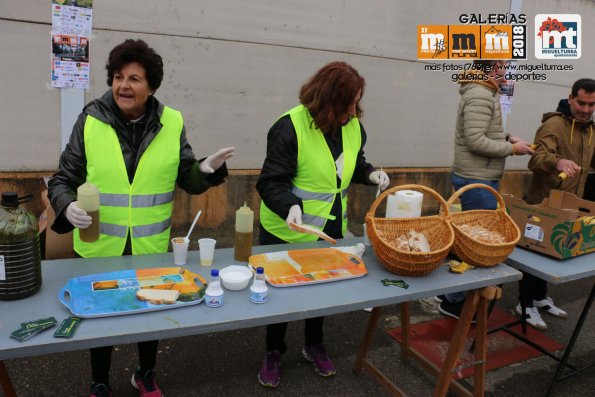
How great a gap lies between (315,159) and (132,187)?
92cm

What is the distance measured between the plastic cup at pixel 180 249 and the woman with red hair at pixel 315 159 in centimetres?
48

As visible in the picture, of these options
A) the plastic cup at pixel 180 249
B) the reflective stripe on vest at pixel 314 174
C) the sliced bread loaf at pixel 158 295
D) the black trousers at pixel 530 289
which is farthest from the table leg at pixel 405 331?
the sliced bread loaf at pixel 158 295

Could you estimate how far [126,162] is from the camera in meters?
2.07

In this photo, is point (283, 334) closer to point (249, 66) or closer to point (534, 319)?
point (534, 319)

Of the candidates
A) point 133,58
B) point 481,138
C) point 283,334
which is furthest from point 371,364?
point 133,58

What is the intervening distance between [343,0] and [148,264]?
4.33 metres

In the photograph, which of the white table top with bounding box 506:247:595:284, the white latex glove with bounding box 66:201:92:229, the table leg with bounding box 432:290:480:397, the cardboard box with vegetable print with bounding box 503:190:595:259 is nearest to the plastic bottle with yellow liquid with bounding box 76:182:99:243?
the white latex glove with bounding box 66:201:92:229

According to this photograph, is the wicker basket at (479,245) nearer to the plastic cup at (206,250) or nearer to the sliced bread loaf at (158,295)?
the plastic cup at (206,250)

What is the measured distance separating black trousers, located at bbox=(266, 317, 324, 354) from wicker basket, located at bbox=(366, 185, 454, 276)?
0.80 meters

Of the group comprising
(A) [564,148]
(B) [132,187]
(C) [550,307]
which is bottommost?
(C) [550,307]

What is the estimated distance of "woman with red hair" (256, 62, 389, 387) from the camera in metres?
2.31

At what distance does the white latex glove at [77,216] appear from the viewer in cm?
A: 177

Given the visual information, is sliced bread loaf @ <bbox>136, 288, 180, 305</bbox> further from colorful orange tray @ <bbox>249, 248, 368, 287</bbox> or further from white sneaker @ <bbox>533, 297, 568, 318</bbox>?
white sneaker @ <bbox>533, 297, 568, 318</bbox>

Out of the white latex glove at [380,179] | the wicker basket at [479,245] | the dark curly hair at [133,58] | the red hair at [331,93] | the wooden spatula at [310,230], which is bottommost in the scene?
the wicker basket at [479,245]
